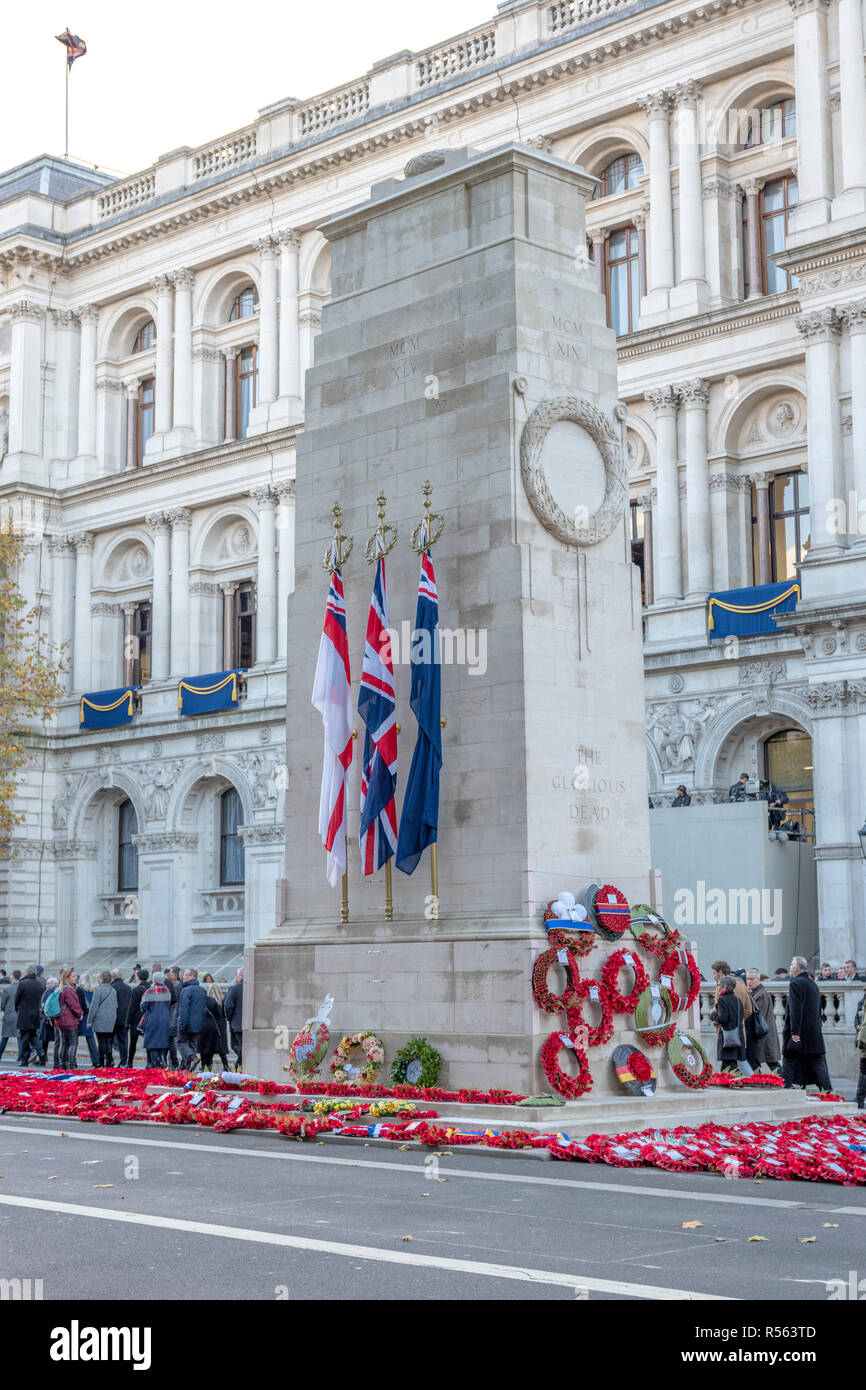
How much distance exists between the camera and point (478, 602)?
2016cm

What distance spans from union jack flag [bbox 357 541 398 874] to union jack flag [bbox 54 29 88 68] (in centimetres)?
4721

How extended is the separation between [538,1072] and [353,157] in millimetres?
36825

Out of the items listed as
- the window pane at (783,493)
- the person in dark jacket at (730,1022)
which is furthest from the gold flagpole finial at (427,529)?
the window pane at (783,493)

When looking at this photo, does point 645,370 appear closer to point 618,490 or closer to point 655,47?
point 655,47

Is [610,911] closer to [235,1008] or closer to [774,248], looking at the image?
[235,1008]

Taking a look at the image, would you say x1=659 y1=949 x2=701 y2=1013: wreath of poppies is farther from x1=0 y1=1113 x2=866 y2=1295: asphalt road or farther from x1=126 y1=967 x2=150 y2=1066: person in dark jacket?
x1=126 y1=967 x2=150 y2=1066: person in dark jacket

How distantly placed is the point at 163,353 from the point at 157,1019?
32.4 meters

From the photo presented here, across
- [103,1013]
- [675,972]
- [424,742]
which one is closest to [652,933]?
[675,972]

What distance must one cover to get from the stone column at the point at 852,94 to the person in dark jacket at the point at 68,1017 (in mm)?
22763

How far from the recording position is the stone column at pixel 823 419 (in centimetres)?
3728

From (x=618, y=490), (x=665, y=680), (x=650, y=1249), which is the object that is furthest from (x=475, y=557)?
(x=665, y=680)

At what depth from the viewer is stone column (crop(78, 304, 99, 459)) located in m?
57.0

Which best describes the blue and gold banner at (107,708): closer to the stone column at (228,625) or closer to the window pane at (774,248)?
the stone column at (228,625)
